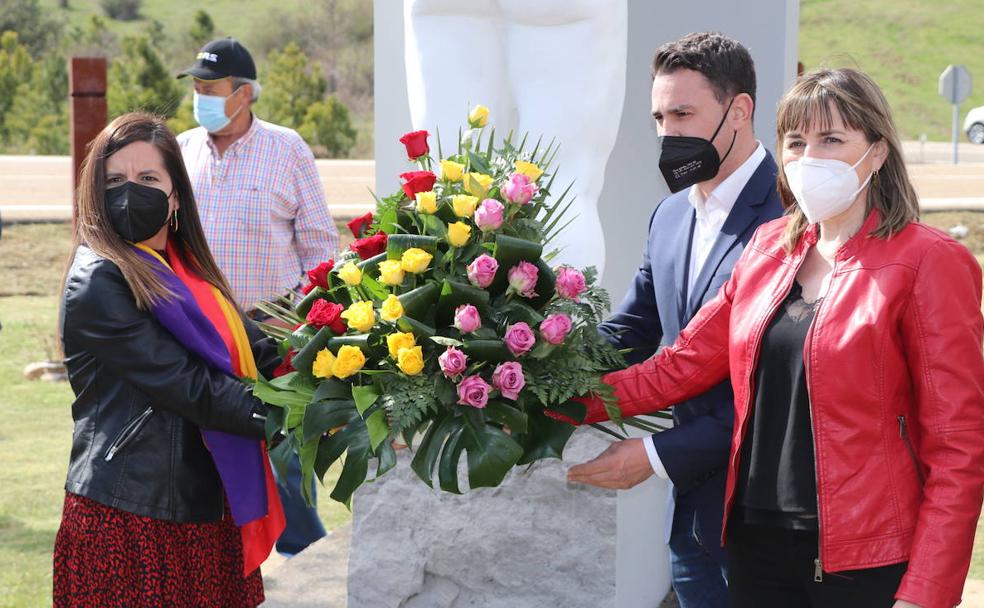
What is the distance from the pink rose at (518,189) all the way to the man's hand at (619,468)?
23.9 inches

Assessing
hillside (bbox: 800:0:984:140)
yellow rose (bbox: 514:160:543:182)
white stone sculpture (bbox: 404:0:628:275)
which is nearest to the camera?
yellow rose (bbox: 514:160:543:182)

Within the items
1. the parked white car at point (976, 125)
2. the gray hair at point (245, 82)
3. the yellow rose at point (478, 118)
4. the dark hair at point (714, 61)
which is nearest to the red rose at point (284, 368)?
the yellow rose at point (478, 118)

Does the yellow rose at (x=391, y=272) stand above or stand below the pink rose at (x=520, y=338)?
above

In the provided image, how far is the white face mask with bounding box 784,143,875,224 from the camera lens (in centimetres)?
223

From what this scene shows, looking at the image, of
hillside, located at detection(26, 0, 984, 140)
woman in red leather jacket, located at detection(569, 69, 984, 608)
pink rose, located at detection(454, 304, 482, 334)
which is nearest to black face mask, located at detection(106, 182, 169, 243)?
pink rose, located at detection(454, 304, 482, 334)

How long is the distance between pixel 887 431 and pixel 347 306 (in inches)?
45.1

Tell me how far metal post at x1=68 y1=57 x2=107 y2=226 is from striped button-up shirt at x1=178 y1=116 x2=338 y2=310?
1.69 meters

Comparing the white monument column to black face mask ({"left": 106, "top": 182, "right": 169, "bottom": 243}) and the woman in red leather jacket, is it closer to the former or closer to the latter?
black face mask ({"left": 106, "top": 182, "right": 169, "bottom": 243})

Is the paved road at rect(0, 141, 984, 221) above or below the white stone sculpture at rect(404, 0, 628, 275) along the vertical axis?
below

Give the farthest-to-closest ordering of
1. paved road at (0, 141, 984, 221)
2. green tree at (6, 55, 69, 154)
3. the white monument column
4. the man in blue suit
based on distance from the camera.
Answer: green tree at (6, 55, 69, 154) < paved road at (0, 141, 984, 221) < the white monument column < the man in blue suit

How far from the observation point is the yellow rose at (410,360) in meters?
2.37

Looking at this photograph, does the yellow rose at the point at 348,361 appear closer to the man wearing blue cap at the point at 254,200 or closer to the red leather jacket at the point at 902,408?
the red leather jacket at the point at 902,408

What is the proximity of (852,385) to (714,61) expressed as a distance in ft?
2.97

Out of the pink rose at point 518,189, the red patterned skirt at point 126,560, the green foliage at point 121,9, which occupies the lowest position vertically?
the red patterned skirt at point 126,560
